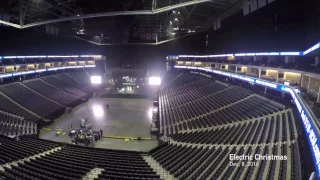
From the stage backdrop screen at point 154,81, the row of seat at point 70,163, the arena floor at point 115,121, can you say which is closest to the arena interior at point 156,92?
the row of seat at point 70,163

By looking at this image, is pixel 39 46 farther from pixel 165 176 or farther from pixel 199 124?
pixel 165 176

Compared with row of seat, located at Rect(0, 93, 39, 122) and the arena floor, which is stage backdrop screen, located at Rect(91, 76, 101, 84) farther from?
row of seat, located at Rect(0, 93, 39, 122)

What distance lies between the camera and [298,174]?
9.15 meters

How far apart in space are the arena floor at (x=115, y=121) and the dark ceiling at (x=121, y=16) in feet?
39.0

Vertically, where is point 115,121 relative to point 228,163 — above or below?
below

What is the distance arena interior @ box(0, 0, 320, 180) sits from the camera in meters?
12.6

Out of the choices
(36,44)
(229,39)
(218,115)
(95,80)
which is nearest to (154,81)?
(95,80)

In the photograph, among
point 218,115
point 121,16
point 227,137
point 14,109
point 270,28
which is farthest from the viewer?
point 121,16

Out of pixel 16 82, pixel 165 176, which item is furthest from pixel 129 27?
pixel 165 176

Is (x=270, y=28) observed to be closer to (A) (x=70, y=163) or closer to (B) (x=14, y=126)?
(A) (x=70, y=163)

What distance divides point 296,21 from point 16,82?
37656mm

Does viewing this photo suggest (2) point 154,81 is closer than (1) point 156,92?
Yes

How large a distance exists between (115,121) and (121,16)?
18158 millimetres

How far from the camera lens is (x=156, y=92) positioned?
44.2 m
